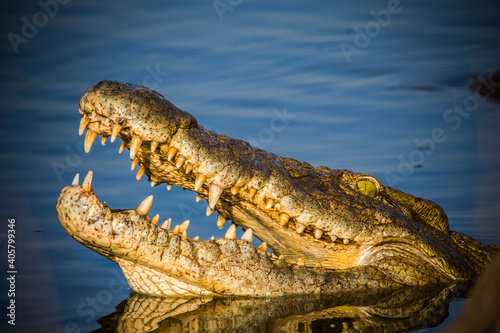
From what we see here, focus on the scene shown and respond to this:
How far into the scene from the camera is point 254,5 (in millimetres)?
17625

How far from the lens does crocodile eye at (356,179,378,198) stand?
5055 mm

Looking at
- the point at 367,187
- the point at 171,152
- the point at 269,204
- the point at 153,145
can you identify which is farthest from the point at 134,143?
the point at 367,187

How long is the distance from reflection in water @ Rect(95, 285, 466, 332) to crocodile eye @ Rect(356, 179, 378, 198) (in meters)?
0.82

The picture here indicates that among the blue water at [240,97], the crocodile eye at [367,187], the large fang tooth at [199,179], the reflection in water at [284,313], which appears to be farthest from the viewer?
the blue water at [240,97]

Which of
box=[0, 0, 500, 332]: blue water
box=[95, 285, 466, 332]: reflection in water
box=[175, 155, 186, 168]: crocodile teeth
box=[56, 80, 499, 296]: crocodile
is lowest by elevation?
box=[0, 0, 500, 332]: blue water

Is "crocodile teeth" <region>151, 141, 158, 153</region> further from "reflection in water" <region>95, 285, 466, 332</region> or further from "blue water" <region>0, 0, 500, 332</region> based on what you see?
"blue water" <region>0, 0, 500, 332</region>

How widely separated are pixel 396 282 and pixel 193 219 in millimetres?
2875

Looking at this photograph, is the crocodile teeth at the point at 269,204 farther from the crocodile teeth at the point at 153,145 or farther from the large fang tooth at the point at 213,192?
the crocodile teeth at the point at 153,145

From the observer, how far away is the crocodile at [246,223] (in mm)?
3926

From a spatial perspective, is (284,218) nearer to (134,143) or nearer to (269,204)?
(269,204)

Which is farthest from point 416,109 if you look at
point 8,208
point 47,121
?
point 8,208

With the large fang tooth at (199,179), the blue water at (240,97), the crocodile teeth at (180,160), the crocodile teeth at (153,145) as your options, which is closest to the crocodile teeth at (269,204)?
the large fang tooth at (199,179)

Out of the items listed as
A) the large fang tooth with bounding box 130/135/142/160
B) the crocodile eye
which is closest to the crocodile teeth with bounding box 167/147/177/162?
the large fang tooth with bounding box 130/135/142/160

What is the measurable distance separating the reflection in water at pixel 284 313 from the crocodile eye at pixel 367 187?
82cm
